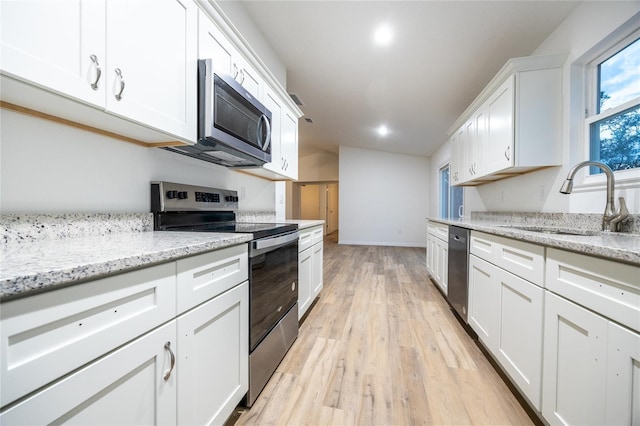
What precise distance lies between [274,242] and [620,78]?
2430 mm

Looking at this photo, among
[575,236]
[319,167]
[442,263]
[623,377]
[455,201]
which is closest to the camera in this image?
[623,377]

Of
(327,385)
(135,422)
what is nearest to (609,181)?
(327,385)

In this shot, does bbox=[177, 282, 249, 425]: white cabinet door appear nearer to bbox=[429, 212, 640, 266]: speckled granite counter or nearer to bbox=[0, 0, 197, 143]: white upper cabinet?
bbox=[0, 0, 197, 143]: white upper cabinet

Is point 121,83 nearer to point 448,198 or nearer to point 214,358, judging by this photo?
point 214,358

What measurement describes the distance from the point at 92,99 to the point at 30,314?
69cm

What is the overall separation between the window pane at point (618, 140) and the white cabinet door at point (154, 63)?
249cm

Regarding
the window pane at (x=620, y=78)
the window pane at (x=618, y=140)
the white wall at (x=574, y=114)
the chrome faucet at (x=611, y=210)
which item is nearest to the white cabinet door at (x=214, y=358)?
the chrome faucet at (x=611, y=210)

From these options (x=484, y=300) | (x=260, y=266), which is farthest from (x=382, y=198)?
(x=260, y=266)

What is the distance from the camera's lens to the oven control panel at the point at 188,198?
1.34 metres

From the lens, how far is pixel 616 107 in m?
1.51

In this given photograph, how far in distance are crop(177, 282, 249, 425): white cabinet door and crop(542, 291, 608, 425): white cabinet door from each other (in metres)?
1.35

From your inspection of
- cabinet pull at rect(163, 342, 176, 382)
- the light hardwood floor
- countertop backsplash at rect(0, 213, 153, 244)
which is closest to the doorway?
the light hardwood floor

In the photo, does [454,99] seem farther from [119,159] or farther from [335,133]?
[119,159]

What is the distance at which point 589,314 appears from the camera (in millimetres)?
867
